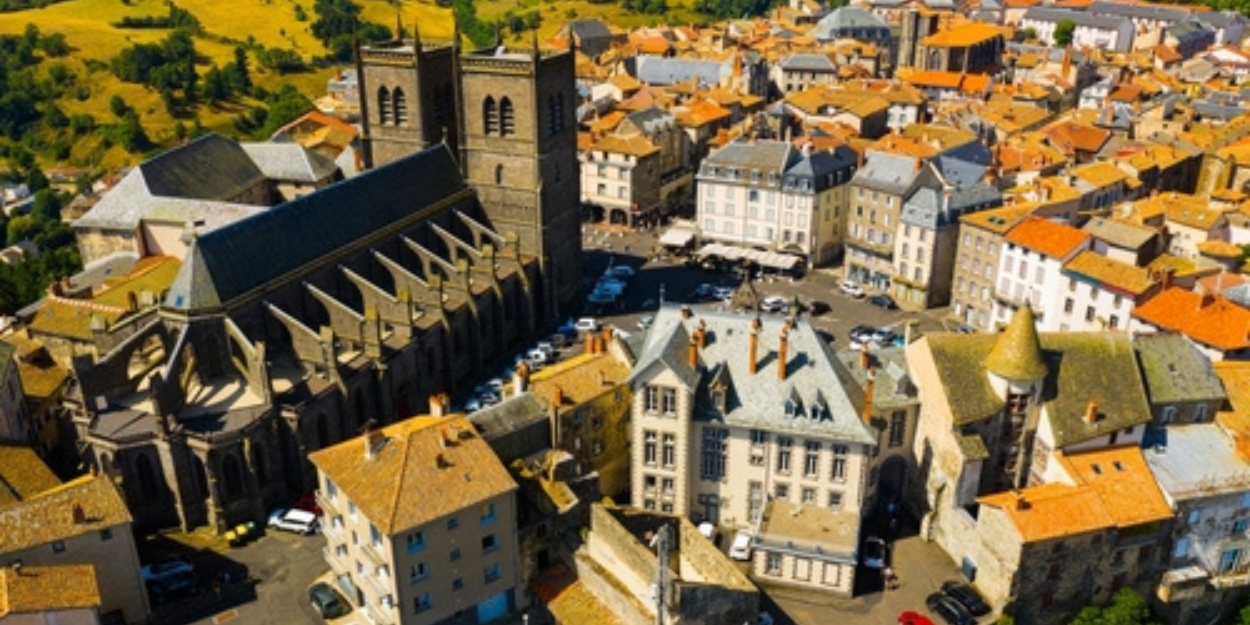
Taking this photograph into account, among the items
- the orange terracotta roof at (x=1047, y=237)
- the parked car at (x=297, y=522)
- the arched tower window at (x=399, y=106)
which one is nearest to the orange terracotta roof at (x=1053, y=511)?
the orange terracotta roof at (x=1047, y=237)

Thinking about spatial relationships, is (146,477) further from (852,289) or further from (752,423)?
(852,289)

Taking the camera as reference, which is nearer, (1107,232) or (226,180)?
(1107,232)

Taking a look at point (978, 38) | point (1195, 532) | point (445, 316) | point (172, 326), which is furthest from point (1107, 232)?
point (978, 38)

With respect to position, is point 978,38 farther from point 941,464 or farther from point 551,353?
point 941,464

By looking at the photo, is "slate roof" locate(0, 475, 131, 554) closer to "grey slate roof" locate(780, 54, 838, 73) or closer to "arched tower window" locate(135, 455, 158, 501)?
"arched tower window" locate(135, 455, 158, 501)

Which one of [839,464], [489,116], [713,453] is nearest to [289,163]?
[489,116]

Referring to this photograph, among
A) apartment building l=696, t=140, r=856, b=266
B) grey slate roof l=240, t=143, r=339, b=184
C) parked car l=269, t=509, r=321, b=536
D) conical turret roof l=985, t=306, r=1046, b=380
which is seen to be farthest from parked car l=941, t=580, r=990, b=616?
grey slate roof l=240, t=143, r=339, b=184

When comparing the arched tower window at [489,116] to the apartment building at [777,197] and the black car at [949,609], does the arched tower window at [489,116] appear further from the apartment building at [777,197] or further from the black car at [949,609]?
the black car at [949,609]
